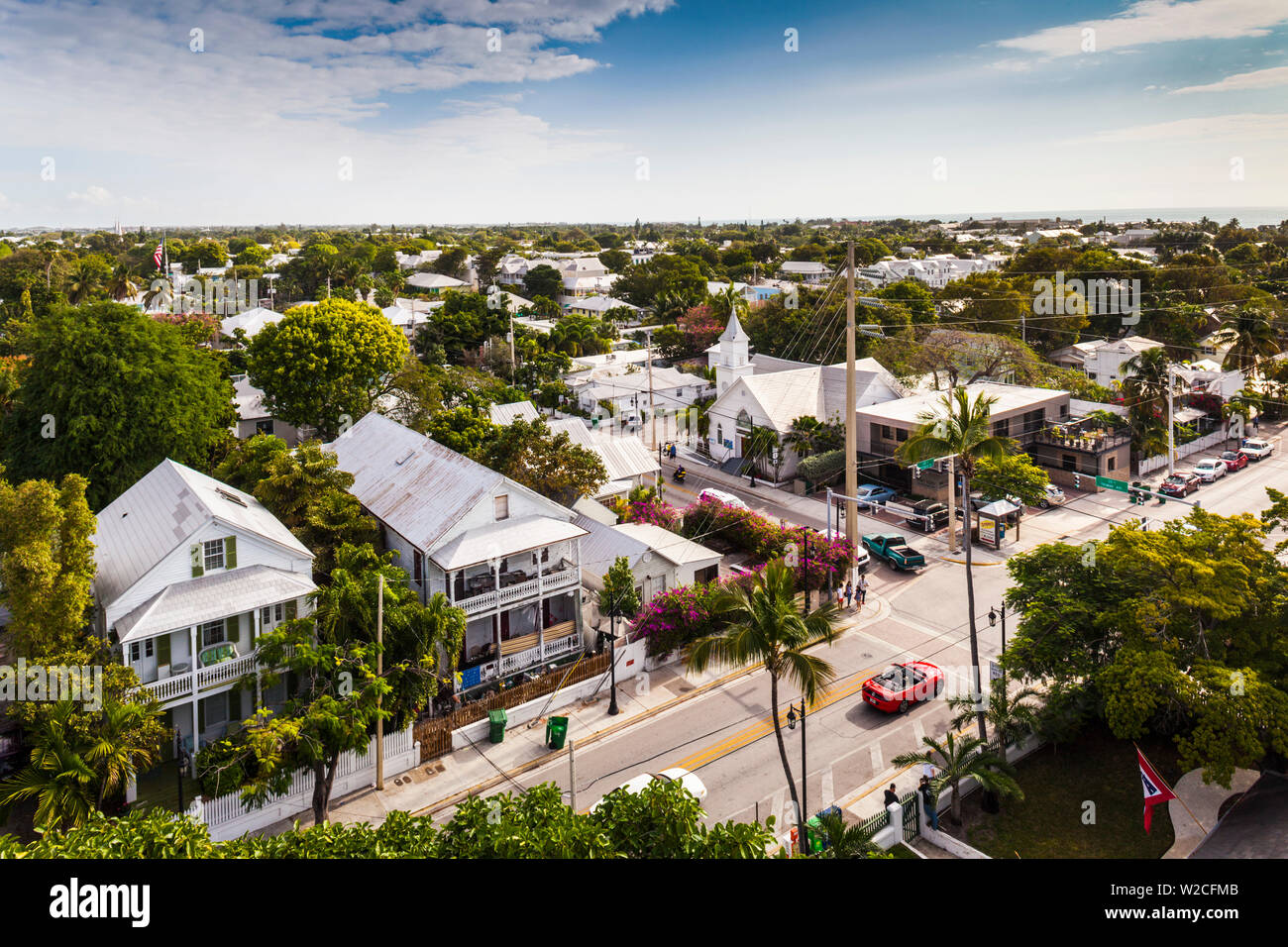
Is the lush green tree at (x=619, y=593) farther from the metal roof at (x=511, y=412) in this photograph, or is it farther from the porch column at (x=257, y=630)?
the metal roof at (x=511, y=412)

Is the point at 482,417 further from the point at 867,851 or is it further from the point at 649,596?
the point at 867,851

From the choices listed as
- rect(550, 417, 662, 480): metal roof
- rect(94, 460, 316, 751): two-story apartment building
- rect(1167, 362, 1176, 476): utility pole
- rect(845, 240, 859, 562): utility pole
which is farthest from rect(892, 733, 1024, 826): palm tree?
rect(1167, 362, 1176, 476): utility pole

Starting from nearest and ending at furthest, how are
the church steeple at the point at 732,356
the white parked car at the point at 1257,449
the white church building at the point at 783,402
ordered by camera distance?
the white church building at the point at 783,402
the white parked car at the point at 1257,449
the church steeple at the point at 732,356

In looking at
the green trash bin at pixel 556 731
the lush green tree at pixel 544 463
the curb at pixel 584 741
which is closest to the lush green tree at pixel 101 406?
the lush green tree at pixel 544 463

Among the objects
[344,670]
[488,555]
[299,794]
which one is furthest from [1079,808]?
[299,794]
